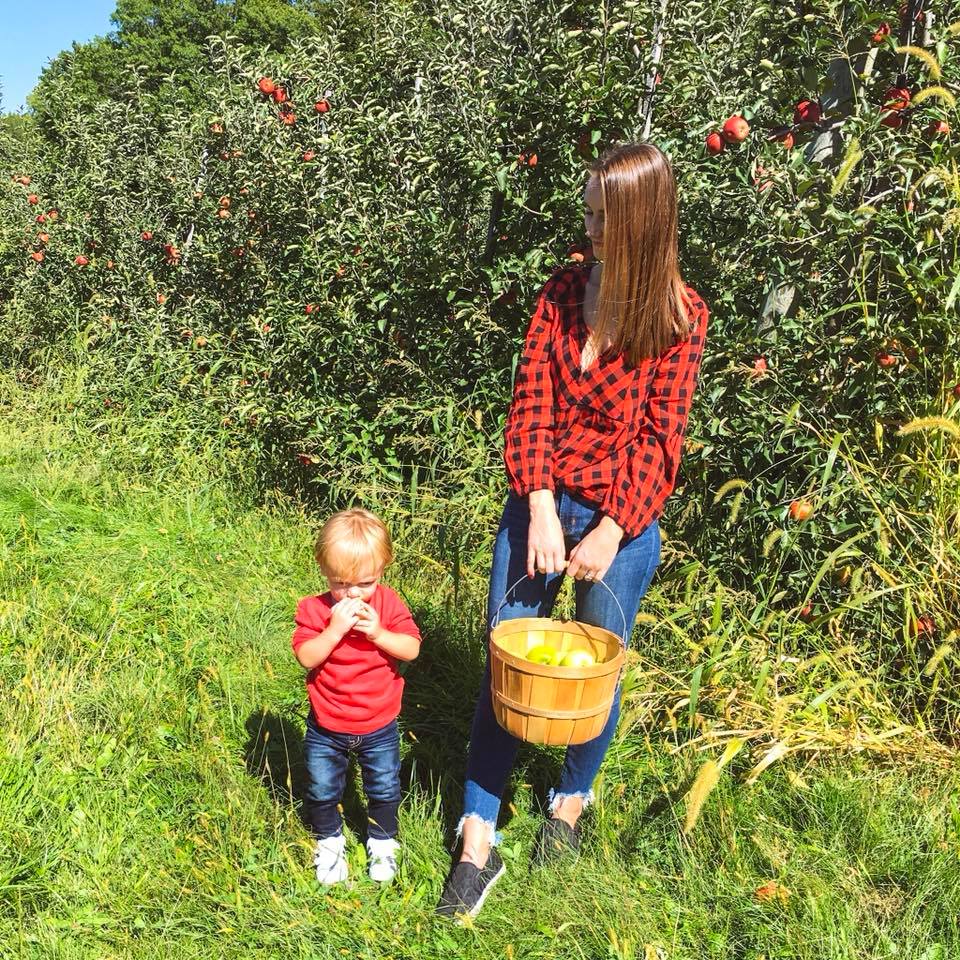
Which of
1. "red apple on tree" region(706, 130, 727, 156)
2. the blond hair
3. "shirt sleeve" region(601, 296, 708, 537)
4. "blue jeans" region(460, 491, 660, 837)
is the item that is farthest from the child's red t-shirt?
"red apple on tree" region(706, 130, 727, 156)

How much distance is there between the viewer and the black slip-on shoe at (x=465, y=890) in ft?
7.28

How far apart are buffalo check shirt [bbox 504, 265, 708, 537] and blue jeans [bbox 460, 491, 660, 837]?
79 millimetres

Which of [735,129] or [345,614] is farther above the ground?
[735,129]

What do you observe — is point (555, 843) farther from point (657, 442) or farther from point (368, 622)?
point (657, 442)

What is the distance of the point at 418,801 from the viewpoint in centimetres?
262

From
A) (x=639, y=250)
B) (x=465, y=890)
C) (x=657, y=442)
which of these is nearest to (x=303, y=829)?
(x=465, y=890)

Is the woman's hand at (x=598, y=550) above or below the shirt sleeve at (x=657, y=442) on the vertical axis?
below

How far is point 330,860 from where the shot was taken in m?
2.37

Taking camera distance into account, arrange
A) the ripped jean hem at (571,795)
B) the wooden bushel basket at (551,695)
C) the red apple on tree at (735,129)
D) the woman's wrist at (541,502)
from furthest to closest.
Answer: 1. the red apple on tree at (735,129)
2. the ripped jean hem at (571,795)
3. the woman's wrist at (541,502)
4. the wooden bushel basket at (551,695)

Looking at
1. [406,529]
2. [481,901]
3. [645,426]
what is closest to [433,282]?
[406,529]

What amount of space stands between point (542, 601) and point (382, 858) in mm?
830

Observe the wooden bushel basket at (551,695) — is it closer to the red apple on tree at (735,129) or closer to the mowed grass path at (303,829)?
the mowed grass path at (303,829)

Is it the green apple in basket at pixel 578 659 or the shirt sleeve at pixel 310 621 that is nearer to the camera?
the green apple in basket at pixel 578 659

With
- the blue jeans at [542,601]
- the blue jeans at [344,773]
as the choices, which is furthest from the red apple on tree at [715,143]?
the blue jeans at [344,773]
